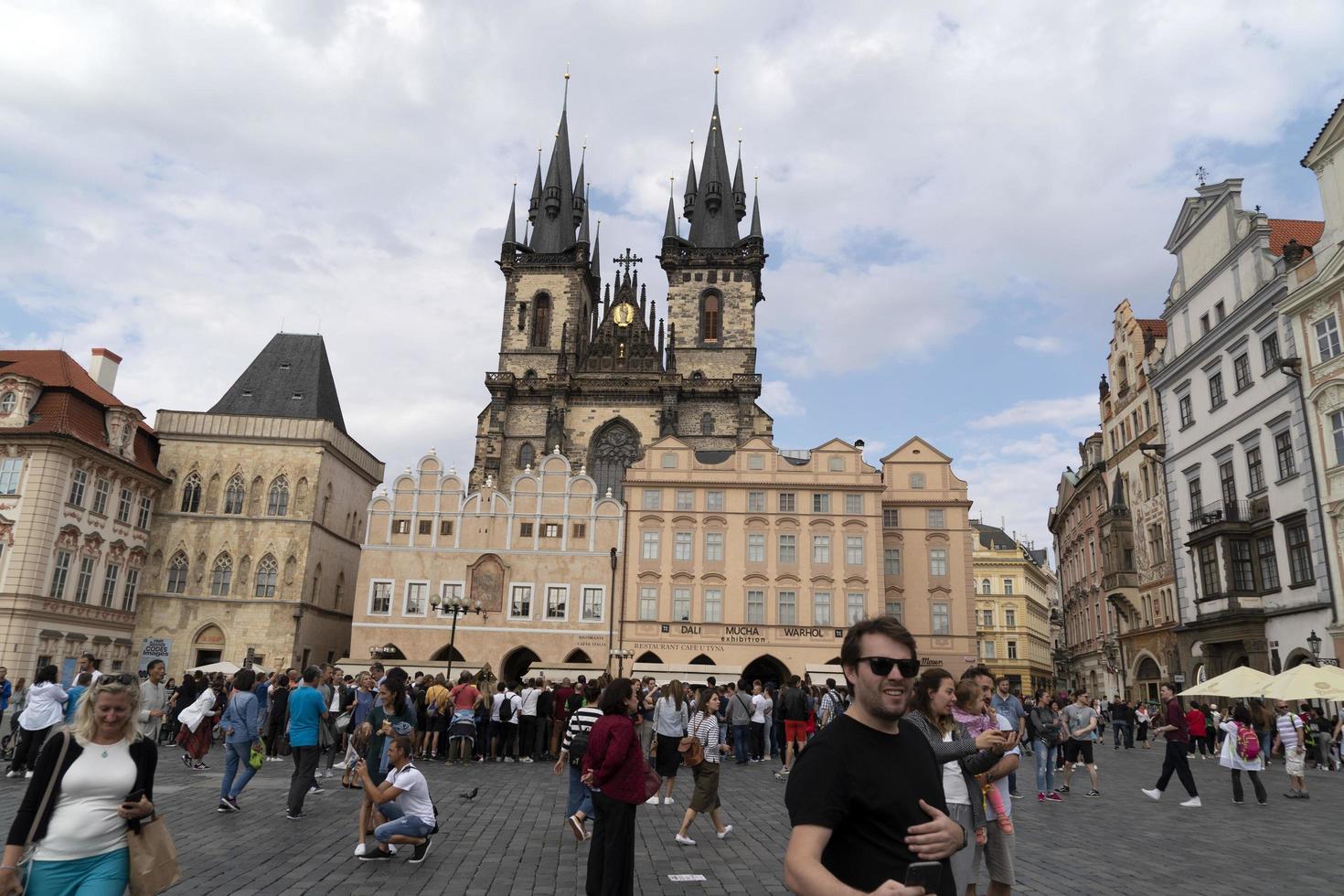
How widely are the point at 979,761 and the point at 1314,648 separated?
24243mm

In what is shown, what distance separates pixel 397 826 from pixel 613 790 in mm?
2849

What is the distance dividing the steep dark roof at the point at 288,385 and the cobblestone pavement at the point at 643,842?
34321 millimetres

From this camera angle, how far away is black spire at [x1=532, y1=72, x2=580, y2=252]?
213 feet

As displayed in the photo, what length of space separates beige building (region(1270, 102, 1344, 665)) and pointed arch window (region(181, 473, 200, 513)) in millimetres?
42488

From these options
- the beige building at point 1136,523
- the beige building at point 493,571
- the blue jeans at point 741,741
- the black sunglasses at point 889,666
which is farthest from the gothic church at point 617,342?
the black sunglasses at point 889,666

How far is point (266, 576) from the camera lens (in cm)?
4172

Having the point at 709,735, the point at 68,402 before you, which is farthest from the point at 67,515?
the point at 709,735

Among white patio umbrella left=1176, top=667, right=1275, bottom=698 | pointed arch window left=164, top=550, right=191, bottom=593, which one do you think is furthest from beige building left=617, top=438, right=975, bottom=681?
white patio umbrella left=1176, top=667, right=1275, bottom=698

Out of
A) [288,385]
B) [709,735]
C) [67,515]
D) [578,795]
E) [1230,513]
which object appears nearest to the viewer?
[578,795]

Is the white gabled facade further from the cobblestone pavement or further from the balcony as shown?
the cobblestone pavement

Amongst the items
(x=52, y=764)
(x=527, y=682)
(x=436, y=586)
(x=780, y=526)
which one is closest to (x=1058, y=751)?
(x=527, y=682)

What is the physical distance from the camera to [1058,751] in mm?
19312

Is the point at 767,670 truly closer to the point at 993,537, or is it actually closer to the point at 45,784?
the point at 45,784

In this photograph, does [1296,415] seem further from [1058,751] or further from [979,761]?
[979,761]
